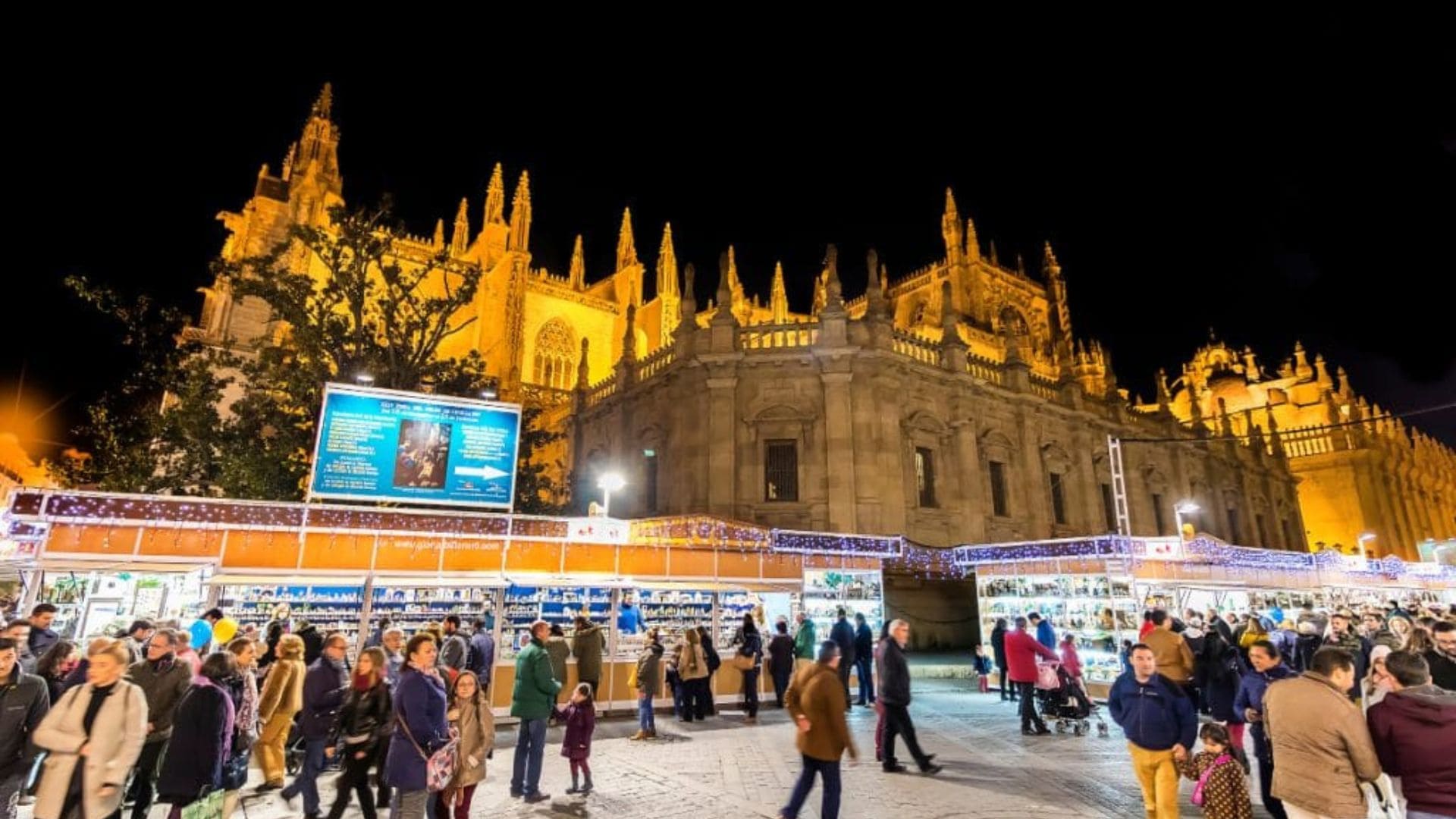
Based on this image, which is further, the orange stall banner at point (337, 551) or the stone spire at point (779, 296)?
the stone spire at point (779, 296)

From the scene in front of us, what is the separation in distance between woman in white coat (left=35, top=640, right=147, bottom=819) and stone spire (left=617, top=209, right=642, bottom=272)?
4309 centimetres

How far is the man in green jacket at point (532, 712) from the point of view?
7.52m

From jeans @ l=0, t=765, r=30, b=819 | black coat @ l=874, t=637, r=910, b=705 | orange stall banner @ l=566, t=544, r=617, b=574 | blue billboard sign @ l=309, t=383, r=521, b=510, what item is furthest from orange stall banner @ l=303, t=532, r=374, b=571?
black coat @ l=874, t=637, r=910, b=705

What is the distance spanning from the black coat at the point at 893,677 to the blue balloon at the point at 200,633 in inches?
352

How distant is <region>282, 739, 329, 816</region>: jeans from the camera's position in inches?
271

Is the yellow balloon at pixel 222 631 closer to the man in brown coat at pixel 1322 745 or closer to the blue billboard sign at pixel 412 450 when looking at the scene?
the blue billboard sign at pixel 412 450

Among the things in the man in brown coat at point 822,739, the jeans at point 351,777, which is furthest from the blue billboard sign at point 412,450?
the man in brown coat at point 822,739

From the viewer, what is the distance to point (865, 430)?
21.7m

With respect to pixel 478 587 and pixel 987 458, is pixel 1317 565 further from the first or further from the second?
pixel 478 587

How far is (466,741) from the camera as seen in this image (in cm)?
598

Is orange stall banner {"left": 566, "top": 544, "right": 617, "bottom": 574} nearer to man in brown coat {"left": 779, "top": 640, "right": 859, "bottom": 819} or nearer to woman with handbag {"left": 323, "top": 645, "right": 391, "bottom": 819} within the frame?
woman with handbag {"left": 323, "top": 645, "right": 391, "bottom": 819}

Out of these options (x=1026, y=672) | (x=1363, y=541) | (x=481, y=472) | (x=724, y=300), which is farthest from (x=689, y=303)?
(x=1363, y=541)

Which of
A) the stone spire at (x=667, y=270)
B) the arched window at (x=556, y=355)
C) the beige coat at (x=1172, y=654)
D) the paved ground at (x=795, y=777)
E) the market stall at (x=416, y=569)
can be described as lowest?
the paved ground at (x=795, y=777)

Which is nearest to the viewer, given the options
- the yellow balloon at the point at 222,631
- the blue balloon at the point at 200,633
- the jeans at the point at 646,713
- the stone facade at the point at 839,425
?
the blue balloon at the point at 200,633
